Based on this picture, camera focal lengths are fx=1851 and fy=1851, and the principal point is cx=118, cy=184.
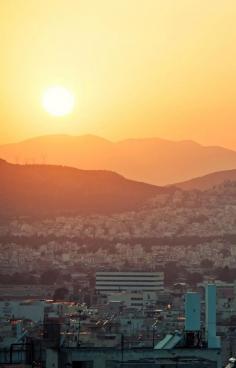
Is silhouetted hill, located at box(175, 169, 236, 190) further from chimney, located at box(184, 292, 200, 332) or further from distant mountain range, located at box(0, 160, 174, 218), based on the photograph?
chimney, located at box(184, 292, 200, 332)

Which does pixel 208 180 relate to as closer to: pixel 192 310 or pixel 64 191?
pixel 64 191

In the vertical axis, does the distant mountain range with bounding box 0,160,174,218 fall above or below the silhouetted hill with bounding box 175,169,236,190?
below

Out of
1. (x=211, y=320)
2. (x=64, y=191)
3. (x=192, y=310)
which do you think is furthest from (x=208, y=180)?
(x=192, y=310)

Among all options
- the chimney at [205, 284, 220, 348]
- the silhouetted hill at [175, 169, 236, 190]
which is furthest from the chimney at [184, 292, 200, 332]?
the silhouetted hill at [175, 169, 236, 190]

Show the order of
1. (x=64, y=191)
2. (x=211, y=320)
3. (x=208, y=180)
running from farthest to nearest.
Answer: (x=208, y=180) < (x=64, y=191) < (x=211, y=320)

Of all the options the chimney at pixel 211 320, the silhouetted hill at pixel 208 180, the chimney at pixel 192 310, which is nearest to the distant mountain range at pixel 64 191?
the silhouetted hill at pixel 208 180

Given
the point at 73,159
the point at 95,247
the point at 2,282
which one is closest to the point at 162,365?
the point at 2,282
